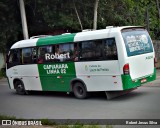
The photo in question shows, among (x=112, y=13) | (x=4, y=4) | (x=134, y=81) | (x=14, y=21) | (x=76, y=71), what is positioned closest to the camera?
(x=134, y=81)

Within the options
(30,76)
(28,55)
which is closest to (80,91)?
(30,76)

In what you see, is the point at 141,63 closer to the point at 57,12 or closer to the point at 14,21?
the point at 57,12

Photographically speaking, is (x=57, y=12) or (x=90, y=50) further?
(x=57, y=12)

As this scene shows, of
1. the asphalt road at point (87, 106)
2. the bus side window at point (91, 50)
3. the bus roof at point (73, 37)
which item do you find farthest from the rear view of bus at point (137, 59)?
the bus side window at point (91, 50)

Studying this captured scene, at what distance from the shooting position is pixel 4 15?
25.1m

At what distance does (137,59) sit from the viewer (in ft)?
39.2

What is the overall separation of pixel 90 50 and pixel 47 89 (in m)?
3.07

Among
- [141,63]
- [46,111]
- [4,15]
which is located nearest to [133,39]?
[141,63]

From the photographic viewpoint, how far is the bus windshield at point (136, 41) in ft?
38.6

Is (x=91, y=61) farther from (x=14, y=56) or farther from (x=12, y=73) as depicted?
(x=12, y=73)

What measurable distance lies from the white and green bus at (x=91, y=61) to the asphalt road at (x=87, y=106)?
1.63 feet

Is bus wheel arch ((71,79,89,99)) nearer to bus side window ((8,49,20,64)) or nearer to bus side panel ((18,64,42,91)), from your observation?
bus side panel ((18,64,42,91))

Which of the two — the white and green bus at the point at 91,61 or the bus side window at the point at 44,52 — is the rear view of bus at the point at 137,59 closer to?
the white and green bus at the point at 91,61

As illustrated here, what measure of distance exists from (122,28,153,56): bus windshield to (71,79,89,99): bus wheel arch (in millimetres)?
2328
